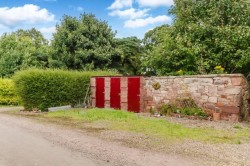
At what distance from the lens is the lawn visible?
958 centimetres

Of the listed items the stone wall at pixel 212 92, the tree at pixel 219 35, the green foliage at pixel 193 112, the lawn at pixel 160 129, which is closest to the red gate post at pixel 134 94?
the stone wall at pixel 212 92

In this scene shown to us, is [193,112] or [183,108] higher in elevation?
[183,108]

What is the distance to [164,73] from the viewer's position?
18.5 metres

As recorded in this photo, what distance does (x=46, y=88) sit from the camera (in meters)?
17.9

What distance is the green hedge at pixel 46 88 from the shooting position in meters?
17.6

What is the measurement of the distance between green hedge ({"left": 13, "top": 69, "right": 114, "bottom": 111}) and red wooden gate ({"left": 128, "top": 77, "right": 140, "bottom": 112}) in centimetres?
375

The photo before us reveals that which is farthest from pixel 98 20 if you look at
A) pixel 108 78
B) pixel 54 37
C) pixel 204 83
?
pixel 204 83

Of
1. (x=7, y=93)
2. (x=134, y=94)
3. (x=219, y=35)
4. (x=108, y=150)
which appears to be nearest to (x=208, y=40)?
(x=219, y=35)

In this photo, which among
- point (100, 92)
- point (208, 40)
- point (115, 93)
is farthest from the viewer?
point (100, 92)

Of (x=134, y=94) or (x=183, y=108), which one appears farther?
(x=134, y=94)

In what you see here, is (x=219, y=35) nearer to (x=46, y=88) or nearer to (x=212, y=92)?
(x=212, y=92)

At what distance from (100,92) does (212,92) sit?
7.71m

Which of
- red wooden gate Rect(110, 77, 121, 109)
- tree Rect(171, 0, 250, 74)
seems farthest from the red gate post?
tree Rect(171, 0, 250, 74)

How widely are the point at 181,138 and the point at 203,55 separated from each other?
889 centimetres
